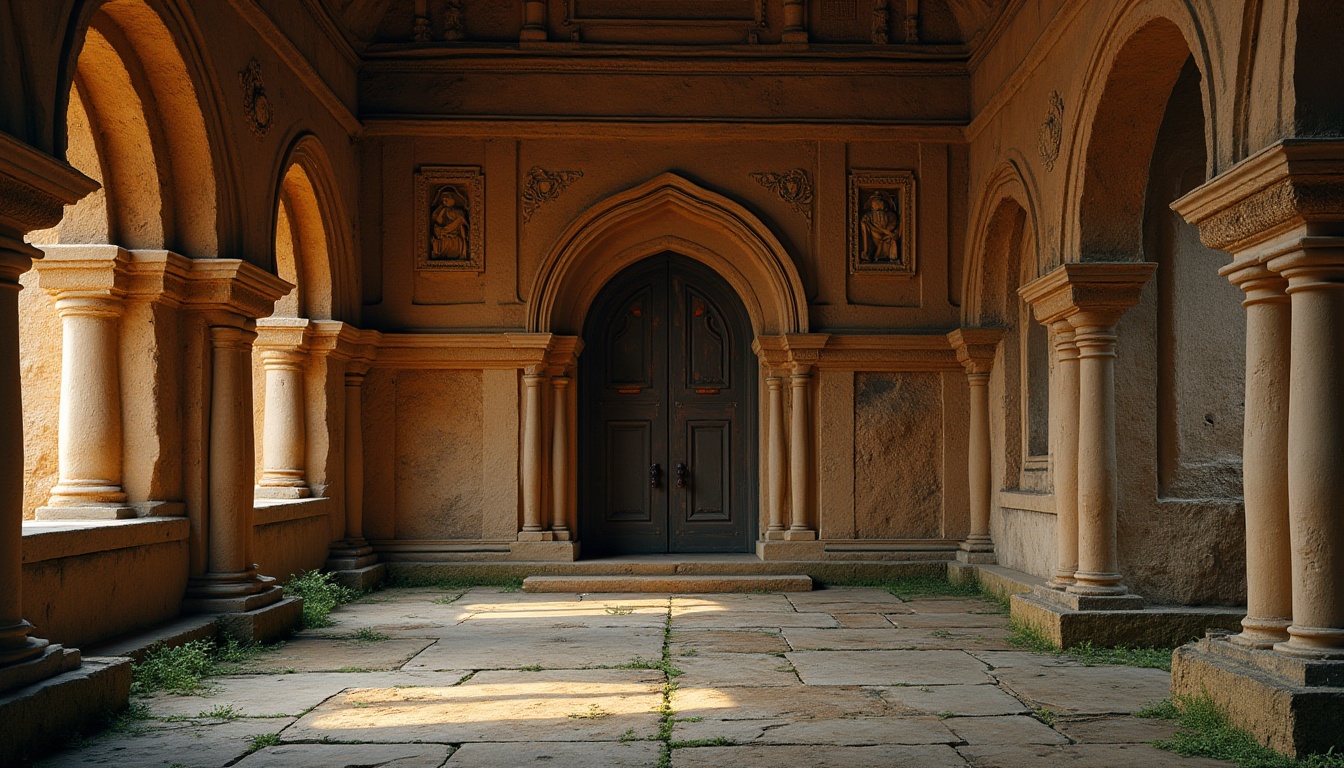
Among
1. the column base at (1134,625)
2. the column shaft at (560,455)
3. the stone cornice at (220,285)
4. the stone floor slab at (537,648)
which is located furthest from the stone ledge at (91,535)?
the column base at (1134,625)

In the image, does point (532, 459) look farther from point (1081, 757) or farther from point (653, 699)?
point (1081, 757)

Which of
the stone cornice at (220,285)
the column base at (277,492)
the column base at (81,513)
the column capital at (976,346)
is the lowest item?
the column base at (277,492)

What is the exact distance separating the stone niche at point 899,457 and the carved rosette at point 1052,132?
2955 millimetres

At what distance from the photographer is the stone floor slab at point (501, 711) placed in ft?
16.3

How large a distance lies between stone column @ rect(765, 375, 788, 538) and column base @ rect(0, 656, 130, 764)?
643 cm

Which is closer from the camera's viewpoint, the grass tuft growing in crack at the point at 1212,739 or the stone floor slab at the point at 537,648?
the grass tuft growing in crack at the point at 1212,739

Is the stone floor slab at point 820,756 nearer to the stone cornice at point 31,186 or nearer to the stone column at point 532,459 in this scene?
the stone cornice at point 31,186

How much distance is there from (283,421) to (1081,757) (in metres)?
7.01

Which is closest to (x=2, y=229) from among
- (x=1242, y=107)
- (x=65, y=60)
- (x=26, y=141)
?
(x=26, y=141)

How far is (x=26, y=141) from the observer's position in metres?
4.90

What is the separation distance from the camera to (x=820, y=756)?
15.0ft

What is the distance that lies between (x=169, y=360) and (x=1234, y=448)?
6.79 meters

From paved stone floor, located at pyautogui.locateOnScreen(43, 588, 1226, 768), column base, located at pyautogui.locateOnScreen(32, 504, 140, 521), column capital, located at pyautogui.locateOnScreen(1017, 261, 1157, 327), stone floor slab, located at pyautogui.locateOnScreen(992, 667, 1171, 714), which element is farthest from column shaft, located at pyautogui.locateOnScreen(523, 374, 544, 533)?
stone floor slab, located at pyautogui.locateOnScreen(992, 667, 1171, 714)

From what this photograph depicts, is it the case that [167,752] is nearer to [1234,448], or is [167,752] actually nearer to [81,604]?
[81,604]
